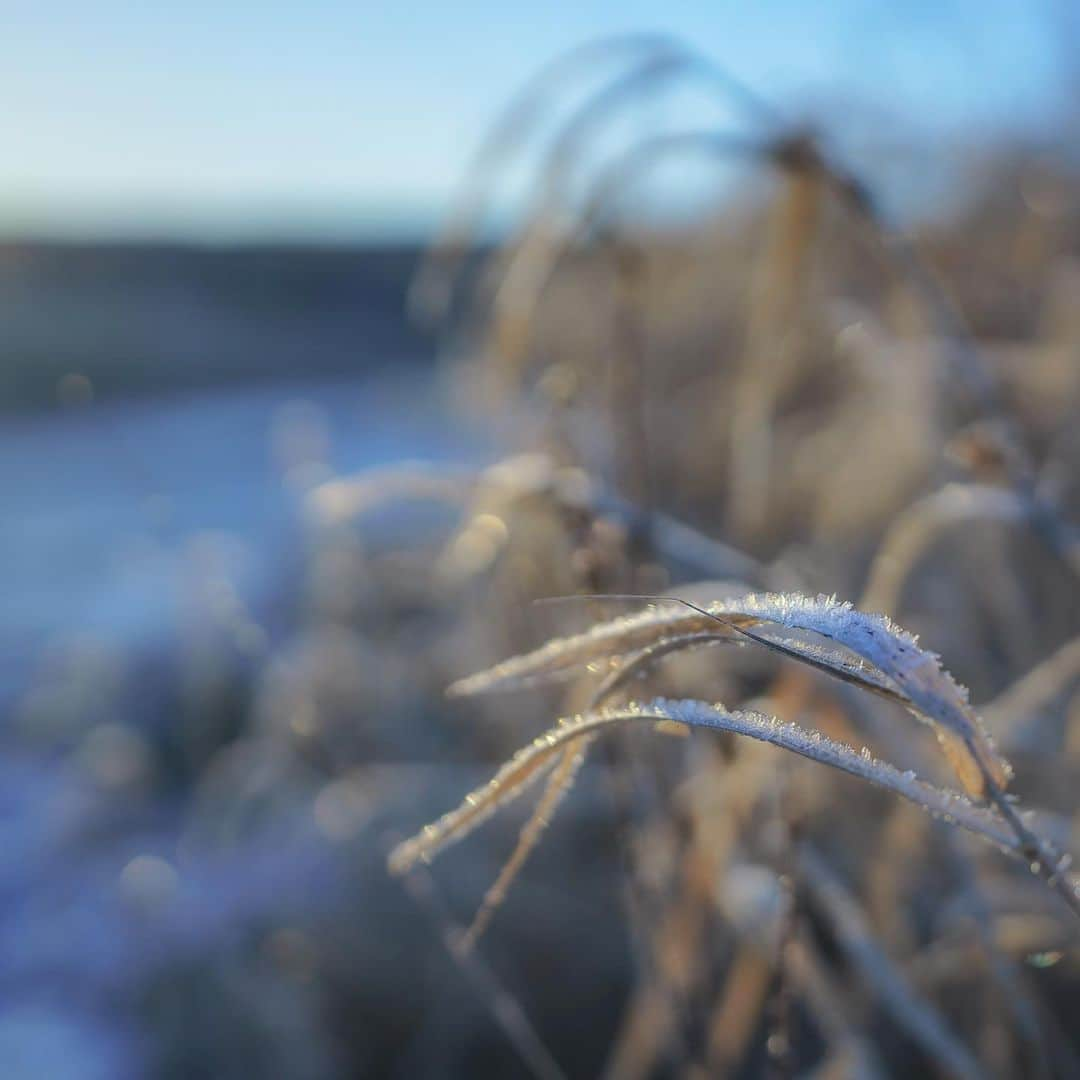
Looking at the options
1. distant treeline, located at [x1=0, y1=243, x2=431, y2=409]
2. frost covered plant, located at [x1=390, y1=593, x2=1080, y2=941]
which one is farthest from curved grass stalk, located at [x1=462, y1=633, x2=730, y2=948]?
distant treeline, located at [x1=0, y1=243, x2=431, y2=409]

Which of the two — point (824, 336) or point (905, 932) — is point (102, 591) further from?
point (905, 932)

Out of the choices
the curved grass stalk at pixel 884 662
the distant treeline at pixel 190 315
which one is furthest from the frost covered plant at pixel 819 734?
the distant treeline at pixel 190 315

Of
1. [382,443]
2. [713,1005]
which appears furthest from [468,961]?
[382,443]

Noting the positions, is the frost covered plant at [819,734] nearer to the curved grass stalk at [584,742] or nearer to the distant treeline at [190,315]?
the curved grass stalk at [584,742]

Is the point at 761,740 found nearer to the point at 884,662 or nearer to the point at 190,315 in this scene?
the point at 884,662

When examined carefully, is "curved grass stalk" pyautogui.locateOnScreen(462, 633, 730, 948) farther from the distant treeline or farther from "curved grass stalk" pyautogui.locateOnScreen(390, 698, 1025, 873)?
the distant treeline

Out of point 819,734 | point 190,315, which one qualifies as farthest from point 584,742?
point 190,315
